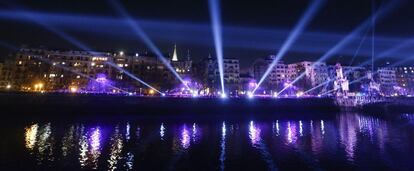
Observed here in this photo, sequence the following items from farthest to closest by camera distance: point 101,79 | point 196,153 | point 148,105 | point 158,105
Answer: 1. point 101,79
2. point 158,105
3. point 148,105
4. point 196,153

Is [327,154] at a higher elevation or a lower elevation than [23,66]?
lower

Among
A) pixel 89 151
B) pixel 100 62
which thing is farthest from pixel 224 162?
pixel 100 62

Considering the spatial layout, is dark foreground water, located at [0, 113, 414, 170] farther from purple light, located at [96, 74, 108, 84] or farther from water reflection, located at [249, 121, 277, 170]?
purple light, located at [96, 74, 108, 84]

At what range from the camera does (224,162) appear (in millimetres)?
19359

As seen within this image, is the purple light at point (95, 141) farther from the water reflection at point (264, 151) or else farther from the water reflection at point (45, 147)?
the water reflection at point (264, 151)

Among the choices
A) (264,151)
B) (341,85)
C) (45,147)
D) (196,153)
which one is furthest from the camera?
(341,85)

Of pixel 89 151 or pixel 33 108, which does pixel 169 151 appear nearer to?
pixel 89 151

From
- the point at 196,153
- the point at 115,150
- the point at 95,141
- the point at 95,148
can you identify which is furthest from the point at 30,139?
the point at 196,153

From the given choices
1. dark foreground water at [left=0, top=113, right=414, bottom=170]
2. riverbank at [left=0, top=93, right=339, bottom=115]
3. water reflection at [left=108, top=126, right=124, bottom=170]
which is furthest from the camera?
riverbank at [left=0, top=93, right=339, bottom=115]

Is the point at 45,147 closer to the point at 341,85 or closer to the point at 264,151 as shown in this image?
the point at 264,151

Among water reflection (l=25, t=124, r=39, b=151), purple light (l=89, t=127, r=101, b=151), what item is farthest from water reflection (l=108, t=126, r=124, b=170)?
water reflection (l=25, t=124, r=39, b=151)

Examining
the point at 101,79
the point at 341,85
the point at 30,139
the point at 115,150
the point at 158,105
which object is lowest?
the point at 115,150

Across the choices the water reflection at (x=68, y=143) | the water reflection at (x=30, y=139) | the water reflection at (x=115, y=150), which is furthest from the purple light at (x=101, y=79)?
the water reflection at (x=115, y=150)

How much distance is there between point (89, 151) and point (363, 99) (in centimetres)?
9827
